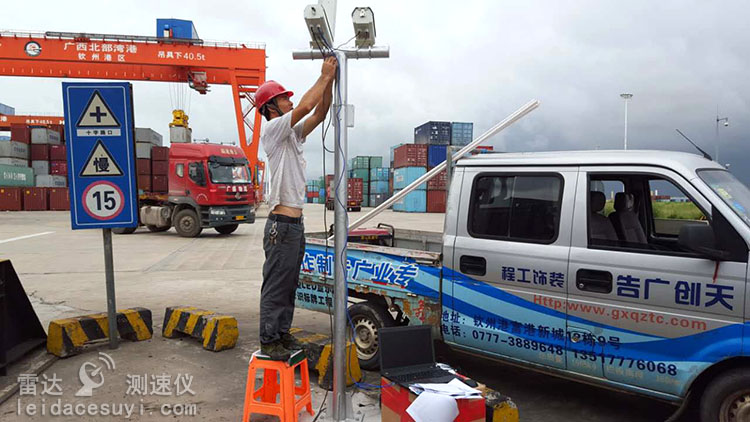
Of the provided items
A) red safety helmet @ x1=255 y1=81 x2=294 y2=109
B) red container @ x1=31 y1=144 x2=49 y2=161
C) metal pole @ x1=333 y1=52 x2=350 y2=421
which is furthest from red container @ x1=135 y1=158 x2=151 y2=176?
metal pole @ x1=333 y1=52 x2=350 y2=421

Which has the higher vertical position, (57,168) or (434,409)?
(57,168)

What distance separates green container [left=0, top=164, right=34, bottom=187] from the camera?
31155mm

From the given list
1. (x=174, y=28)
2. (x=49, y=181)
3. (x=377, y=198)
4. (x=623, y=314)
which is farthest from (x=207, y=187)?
(x=377, y=198)

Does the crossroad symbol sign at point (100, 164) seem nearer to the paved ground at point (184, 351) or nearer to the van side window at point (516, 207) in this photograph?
the paved ground at point (184, 351)

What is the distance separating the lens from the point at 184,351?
5059 millimetres

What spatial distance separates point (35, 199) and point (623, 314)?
3844cm

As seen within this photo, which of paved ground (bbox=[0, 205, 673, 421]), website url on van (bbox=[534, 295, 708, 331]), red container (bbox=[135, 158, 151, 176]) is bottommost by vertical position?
paved ground (bbox=[0, 205, 673, 421])

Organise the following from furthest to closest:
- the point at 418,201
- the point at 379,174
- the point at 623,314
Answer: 1. the point at 379,174
2. the point at 418,201
3. the point at 623,314

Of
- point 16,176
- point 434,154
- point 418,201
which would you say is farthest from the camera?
point 434,154

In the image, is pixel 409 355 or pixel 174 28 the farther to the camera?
pixel 174 28

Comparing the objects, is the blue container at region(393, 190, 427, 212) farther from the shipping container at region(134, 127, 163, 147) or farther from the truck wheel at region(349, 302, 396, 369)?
the truck wheel at region(349, 302, 396, 369)

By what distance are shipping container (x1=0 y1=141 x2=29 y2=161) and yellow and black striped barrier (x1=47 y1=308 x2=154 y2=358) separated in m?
34.9

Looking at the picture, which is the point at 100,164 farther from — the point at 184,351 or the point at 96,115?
the point at 184,351

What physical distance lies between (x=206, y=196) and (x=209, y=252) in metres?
3.46
